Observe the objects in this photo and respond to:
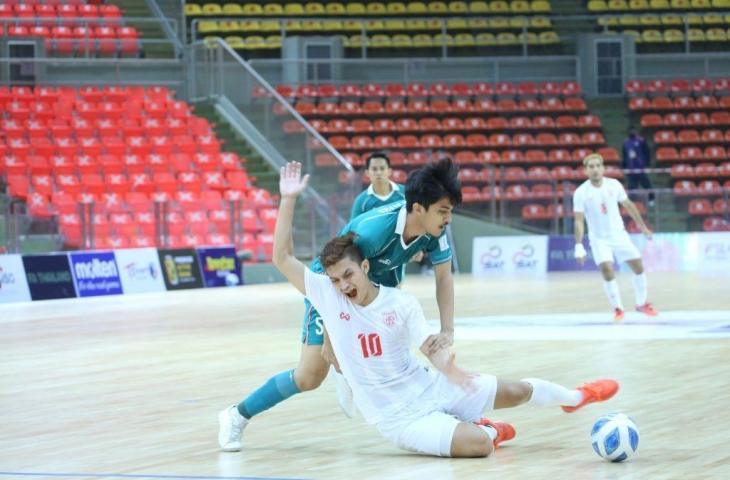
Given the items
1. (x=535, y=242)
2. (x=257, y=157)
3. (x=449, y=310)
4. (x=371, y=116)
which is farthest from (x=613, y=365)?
(x=371, y=116)

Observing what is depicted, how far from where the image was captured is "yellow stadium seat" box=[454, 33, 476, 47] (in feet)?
127

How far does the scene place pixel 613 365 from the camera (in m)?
12.0

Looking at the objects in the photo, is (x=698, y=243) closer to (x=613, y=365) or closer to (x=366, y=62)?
(x=366, y=62)

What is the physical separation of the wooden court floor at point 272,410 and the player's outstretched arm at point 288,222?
1.02m

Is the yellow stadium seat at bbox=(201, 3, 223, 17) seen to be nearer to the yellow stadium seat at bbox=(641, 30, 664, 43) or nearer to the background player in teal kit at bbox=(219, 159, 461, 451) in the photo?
the yellow stadium seat at bbox=(641, 30, 664, 43)

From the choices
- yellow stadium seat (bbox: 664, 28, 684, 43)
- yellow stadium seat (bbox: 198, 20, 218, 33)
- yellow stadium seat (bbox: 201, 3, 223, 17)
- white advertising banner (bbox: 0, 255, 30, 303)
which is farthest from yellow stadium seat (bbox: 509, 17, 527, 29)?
white advertising banner (bbox: 0, 255, 30, 303)

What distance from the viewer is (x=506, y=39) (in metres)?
39.3

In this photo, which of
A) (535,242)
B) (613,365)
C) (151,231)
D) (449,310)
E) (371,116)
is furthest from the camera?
(371,116)

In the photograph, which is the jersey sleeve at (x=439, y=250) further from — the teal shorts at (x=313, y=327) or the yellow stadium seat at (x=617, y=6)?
the yellow stadium seat at (x=617, y=6)

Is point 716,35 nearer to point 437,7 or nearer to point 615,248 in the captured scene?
point 437,7

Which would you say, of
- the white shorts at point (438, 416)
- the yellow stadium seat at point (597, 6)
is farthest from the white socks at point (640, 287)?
the yellow stadium seat at point (597, 6)

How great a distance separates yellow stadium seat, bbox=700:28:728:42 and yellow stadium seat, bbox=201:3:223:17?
1385 centimetres

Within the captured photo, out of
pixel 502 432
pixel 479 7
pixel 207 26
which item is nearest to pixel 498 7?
pixel 479 7

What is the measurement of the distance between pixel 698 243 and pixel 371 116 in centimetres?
950
